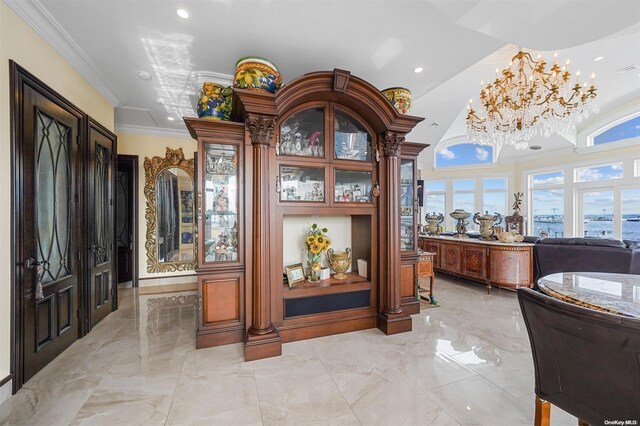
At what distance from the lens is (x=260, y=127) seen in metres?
2.45

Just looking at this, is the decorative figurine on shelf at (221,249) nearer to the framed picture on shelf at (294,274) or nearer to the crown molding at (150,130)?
the framed picture on shelf at (294,274)

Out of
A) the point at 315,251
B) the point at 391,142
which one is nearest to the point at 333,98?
the point at 391,142

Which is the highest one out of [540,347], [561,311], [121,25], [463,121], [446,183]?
[463,121]

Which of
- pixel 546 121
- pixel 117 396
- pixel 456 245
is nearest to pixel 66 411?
pixel 117 396

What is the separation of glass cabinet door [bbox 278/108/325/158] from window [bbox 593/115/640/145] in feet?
25.0

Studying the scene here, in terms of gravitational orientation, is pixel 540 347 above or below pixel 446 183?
below

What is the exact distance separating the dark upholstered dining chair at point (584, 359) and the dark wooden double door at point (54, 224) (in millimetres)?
3435

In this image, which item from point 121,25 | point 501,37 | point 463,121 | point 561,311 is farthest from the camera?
point 463,121

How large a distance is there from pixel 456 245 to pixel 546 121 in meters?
2.45

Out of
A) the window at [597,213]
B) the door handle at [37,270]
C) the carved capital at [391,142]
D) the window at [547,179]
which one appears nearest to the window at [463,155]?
the window at [547,179]

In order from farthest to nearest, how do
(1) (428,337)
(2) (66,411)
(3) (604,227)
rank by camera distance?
(3) (604,227)
(1) (428,337)
(2) (66,411)

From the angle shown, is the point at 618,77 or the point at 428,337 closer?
the point at 428,337

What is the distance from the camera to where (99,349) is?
260 cm

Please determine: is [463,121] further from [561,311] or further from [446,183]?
[561,311]
